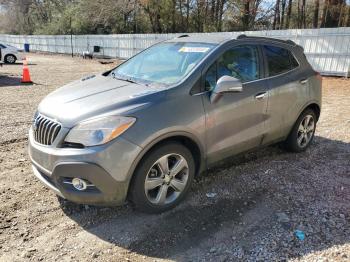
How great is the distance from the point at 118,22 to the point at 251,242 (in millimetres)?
32402

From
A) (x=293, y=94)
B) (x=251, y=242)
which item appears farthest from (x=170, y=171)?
(x=293, y=94)

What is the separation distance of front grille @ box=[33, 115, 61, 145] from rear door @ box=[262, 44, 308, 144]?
2602 mm

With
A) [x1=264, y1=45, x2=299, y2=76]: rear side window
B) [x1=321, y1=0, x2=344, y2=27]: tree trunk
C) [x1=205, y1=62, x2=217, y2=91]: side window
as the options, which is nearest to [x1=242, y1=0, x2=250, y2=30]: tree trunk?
[x1=321, y1=0, x2=344, y2=27]: tree trunk

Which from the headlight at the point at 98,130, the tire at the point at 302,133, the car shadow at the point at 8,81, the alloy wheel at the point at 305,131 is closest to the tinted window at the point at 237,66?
the headlight at the point at 98,130

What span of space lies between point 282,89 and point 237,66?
826mm

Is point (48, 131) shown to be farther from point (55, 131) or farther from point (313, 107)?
point (313, 107)

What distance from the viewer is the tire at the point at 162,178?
319cm

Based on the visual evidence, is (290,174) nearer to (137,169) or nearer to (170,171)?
(170,171)

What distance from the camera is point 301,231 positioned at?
3.25 m

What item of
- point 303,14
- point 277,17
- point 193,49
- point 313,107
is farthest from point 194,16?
point 193,49

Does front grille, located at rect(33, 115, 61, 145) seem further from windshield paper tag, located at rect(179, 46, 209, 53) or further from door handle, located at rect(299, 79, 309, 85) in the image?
door handle, located at rect(299, 79, 309, 85)

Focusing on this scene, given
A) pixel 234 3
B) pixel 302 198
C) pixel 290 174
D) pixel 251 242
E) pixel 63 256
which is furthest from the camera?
pixel 234 3

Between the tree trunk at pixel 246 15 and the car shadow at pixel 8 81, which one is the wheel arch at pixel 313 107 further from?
the tree trunk at pixel 246 15

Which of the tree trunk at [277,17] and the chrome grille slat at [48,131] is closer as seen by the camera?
the chrome grille slat at [48,131]
